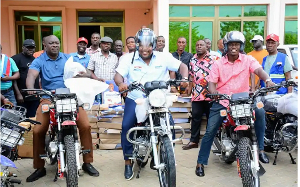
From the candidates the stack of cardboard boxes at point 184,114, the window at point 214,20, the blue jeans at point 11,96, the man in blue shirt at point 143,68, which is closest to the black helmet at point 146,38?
the man in blue shirt at point 143,68

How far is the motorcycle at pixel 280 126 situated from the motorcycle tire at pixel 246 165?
1.30 metres

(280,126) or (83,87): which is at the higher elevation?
(83,87)

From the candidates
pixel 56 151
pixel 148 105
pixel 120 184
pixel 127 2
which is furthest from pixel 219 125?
pixel 127 2

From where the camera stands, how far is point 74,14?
11.9m

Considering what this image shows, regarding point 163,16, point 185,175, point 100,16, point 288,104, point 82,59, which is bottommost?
point 185,175

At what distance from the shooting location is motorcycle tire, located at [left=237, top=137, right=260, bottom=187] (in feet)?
10.7

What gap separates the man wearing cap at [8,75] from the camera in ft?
17.8

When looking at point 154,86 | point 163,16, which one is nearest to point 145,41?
point 154,86

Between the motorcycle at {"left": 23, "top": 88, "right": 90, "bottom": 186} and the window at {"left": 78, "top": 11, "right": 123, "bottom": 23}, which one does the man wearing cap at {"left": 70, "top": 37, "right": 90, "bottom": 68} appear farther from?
the window at {"left": 78, "top": 11, "right": 123, "bottom": 23}

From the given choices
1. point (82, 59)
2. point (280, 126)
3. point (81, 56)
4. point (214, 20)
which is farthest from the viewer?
point (214, 20)

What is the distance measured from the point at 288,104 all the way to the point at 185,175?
1.85 metres

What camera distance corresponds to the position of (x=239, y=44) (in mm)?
3889

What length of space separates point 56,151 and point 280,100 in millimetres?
3315

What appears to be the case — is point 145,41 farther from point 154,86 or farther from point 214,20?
point 214,20
